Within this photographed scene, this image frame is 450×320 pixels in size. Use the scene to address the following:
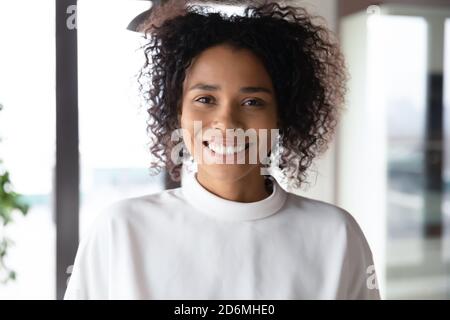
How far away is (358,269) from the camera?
0.79 metres

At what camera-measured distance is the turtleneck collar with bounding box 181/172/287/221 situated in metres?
0.74

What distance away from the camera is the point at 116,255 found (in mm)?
713

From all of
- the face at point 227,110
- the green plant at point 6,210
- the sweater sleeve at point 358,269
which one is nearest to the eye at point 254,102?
the face at point 227,110

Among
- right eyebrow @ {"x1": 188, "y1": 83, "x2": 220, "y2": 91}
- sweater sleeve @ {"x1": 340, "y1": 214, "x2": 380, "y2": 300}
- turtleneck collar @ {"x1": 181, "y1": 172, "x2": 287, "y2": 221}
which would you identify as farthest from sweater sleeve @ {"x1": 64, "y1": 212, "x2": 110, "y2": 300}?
sweater sleeve @ {"x1": 340, "y1": 214, "x2": 380, "y2": 300}

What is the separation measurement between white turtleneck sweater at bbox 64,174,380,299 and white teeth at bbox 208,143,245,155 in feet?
0.22

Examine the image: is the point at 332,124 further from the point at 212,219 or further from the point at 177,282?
the point at 177,282

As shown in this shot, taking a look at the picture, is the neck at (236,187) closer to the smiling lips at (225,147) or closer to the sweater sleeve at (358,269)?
the smiling lips at (225,147)

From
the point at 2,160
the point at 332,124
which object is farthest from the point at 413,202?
the point at 2,160

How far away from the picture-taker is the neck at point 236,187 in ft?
2.50

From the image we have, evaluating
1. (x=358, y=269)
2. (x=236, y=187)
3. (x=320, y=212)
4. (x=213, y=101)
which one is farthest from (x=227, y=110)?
(x=358, y=269)

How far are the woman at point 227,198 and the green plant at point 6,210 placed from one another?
0.54ft

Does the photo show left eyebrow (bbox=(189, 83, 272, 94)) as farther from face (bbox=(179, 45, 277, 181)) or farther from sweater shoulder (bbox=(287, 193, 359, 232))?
sweater shoulder (bbox=(287, 193, 359, 232))

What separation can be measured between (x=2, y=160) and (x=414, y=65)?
3.79 ft

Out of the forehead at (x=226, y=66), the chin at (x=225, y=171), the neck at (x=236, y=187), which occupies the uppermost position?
the forehead at (x=226, y=66)
